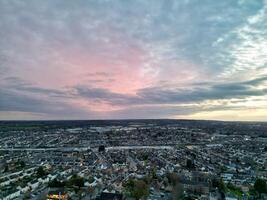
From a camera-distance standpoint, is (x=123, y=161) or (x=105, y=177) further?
(x=123, y=161)

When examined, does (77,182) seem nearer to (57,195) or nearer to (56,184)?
(56,184)

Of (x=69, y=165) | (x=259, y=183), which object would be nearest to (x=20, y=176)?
(x=69, y=165)

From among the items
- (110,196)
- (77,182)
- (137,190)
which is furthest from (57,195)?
(137,190)

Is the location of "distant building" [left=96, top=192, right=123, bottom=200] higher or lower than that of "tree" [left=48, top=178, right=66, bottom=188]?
higher

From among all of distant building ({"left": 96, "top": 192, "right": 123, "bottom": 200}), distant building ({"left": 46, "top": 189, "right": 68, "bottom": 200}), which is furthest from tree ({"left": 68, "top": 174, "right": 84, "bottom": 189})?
distant building ({"left": 96, "top": 192, "right": 123, "bottom": 200})

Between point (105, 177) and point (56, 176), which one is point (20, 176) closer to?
point (56, 176)

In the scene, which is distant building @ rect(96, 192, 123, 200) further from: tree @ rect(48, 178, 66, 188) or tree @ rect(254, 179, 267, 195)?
tree @ rect(254, 179, 267, 195)

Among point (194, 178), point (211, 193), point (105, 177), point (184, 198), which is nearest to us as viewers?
point (184, 198)

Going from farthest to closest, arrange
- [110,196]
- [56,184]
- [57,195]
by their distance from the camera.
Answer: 1. [56,184]
2. [57,195]
3. [110,196]

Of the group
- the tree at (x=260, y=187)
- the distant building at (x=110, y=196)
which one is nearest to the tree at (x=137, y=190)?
the distant building at (x=110, y=196)

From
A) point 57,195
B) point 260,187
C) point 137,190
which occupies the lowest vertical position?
point 57,195

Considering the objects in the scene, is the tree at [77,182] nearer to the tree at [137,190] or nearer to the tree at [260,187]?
the tree at [137,190]
